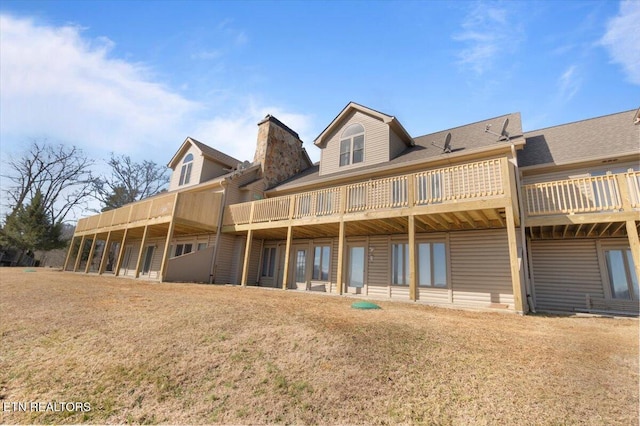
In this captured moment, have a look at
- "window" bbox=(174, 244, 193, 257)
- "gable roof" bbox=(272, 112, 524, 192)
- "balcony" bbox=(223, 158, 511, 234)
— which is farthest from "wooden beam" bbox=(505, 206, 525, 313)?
"window" bbox=(174, 244, 193, 257)

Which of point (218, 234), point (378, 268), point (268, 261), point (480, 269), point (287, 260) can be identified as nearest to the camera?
point (480, 269)

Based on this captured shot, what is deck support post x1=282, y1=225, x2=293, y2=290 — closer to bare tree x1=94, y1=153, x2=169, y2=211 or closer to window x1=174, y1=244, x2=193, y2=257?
window x1=174, y1=244, x2=193, y2=257

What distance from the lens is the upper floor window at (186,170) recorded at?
20491mm

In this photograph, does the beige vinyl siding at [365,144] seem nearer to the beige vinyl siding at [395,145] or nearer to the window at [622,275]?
the beige vinyl siding at [395,145]

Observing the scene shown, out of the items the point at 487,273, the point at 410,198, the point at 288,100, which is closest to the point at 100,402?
the point at 410,198

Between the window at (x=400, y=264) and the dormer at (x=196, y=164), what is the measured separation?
14.2 metres

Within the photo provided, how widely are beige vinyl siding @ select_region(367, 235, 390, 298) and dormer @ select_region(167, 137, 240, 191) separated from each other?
13277mm

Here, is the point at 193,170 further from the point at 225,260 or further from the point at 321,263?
the point at 321,263

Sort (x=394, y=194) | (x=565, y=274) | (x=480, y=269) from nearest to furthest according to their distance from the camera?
(x=565, y=274) → (x=480, y=269) → (x=394, y=194)

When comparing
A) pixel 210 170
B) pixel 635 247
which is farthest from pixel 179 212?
pixel 635 247

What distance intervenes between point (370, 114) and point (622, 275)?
11.8m

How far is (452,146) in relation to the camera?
1213 cm

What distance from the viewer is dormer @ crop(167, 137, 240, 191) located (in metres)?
19.7

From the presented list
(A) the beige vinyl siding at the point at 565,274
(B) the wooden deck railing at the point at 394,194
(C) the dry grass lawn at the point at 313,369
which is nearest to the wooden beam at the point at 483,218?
(B) the wooden deck railing at the point at 394,194
